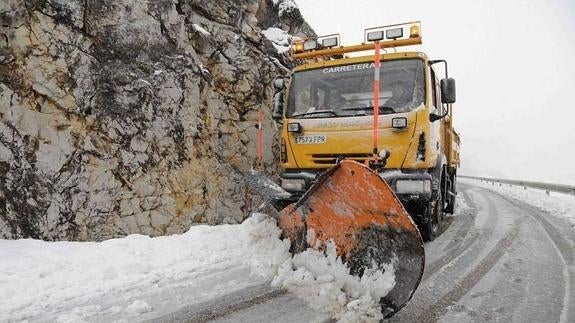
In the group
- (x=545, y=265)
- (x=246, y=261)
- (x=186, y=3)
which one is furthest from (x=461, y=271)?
(x=186, y=3)

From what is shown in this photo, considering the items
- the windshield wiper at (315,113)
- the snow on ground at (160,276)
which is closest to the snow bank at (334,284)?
the snow on ground at (160,276)

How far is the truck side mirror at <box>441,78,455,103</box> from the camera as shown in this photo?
592 cm

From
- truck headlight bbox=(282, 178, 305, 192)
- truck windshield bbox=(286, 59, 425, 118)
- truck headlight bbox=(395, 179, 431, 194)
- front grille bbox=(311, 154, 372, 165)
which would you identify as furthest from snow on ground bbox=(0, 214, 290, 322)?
truck windshield bbox=(286, 59, 425, 118)

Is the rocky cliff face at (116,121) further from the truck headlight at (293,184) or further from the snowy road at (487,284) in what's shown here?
the snowy road at (487,284)

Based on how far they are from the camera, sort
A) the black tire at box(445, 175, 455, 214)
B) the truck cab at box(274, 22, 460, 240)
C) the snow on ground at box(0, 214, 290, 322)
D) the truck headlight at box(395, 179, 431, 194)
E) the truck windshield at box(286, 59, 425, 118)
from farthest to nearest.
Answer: the black tire at box(445, 175, 455, 214)
the truck windshield at box(286, 59, 425, 118)
the truck cab at box(274, 22, 460, 240)
the truck headlight at box(395, 179, 431, 194)
the snow on ground at box(0, 214, 290, 322)

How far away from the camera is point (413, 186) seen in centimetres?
507

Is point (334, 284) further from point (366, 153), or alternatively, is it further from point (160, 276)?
point (366, 153)

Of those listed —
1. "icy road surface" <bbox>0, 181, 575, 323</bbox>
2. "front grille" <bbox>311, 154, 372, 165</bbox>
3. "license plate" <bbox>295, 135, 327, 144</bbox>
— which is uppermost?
"license plate" <bbox>295, 135, 327, 144</bbox>

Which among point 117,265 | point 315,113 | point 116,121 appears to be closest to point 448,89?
point 315,113

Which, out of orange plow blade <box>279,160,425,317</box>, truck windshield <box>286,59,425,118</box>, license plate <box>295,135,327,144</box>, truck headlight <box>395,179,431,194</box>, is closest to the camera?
orange plow blade <box>279,160,425,317</box>

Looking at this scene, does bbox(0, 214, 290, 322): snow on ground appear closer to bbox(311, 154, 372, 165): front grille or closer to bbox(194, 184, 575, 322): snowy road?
bbox(194, 184, 575, 322): snowy road

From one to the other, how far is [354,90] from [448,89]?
1.40 m

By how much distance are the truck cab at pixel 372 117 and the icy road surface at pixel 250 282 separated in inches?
36.3

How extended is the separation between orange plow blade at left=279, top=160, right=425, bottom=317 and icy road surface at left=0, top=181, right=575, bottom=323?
0.46 feet
